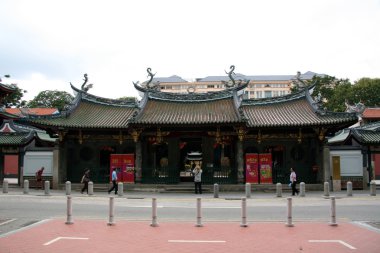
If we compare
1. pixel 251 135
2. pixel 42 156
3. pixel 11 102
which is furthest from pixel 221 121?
pixel 11 102

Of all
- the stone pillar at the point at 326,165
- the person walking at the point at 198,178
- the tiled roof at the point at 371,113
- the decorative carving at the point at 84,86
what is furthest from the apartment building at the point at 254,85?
the person walking at the point at 198,178

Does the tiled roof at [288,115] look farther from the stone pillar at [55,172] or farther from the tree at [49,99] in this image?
the tree at [49,99]

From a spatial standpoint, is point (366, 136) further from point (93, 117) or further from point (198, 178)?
point (93, 117)

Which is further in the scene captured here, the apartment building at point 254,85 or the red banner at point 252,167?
the apartment building at point 254,85

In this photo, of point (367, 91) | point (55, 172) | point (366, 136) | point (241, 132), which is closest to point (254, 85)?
point (367, 91)

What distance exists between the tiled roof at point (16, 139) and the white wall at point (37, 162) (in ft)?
5.64

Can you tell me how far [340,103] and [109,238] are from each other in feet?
197

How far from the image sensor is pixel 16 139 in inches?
1211

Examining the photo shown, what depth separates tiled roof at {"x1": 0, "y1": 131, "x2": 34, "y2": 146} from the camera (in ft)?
98.8

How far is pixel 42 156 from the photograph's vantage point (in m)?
28.7

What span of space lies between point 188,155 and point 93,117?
762 cm

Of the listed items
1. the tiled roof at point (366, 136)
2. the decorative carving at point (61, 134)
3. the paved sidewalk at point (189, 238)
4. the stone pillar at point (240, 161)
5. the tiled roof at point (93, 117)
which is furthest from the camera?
the tiled roof at point (366, 136)

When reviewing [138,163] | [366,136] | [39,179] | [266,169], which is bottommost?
[39,179]

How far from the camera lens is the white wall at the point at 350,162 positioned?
26547 millimetres
